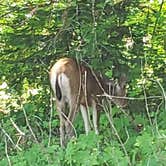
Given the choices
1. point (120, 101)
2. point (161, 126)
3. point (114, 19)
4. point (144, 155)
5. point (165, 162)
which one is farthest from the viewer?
point (120, 101)

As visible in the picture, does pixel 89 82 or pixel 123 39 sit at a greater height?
pixel 123 39

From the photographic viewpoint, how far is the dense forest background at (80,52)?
7.79 m

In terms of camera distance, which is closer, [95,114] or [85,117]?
[85,117]

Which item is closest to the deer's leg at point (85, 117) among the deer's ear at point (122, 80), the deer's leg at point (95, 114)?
the deer's leg at point (95, 114)

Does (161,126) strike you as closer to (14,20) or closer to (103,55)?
(103,55)

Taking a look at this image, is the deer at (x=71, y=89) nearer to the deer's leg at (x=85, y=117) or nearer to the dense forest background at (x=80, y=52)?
the deer's leg at (x=85, y=117)

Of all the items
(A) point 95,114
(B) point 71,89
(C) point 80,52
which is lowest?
(A) point 95,114

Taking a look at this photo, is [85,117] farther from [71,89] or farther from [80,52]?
[80,52]

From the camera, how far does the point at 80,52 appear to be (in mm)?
8227

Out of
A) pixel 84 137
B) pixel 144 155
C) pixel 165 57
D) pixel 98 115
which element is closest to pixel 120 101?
pixel 98 115

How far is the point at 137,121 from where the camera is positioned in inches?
324

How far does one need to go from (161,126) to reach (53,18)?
209 centimetres

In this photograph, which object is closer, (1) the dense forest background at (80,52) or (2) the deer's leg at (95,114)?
(1) the dense forest background at (80,52)

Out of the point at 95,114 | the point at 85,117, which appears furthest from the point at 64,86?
the point at 95,114
